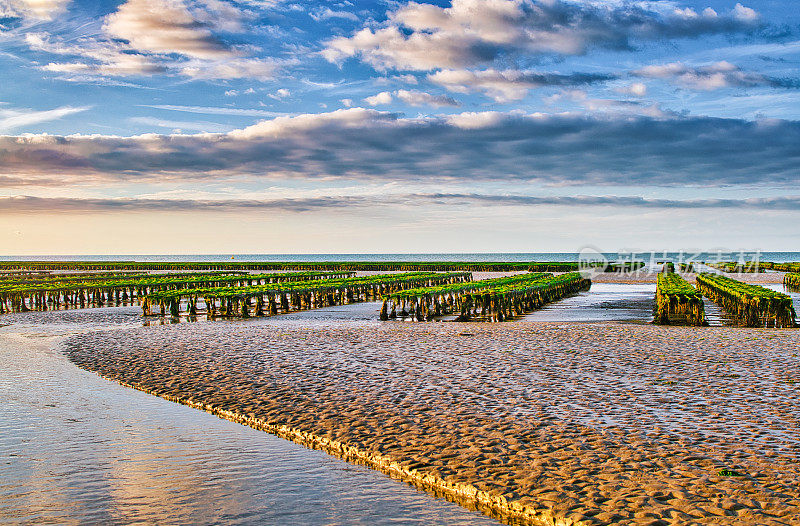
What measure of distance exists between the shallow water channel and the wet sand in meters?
0.53

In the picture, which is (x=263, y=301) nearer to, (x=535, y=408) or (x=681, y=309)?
(x=681, y=309)

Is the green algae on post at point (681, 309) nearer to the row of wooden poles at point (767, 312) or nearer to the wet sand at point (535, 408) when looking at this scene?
the row of wooden poles at point (767, 312)

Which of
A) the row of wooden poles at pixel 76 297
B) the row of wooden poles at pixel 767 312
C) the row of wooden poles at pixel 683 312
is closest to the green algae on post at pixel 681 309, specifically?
the row of wooden poles at pixel 683 312

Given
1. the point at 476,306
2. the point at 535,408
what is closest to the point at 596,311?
the point at 476,306

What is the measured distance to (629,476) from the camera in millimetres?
7723

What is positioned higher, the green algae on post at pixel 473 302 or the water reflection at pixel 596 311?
the green algae on post at pixel 473 302

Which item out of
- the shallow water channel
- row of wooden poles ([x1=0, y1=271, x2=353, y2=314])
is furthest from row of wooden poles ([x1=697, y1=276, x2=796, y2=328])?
row of wooden poles ([x1=0, y1=271, x2=353, y2=314])

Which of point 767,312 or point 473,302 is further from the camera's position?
point 473,302

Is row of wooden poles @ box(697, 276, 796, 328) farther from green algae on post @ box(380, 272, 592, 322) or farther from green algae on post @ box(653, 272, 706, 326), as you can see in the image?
green algae on post @ box(380, 272, 592, 322)

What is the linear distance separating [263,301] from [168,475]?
103 ft

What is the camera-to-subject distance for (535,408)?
36.2ft

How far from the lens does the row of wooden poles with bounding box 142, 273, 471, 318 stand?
102 ft

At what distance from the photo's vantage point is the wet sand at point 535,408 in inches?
288

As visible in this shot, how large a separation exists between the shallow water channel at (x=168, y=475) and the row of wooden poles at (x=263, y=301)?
60.5 ft
